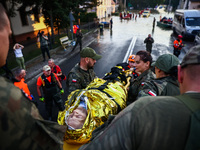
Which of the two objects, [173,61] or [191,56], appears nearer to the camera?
[191,56]

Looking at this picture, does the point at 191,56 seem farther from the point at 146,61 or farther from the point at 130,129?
the point at 146,61

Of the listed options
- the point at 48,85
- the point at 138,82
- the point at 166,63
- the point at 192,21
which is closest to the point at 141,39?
the point at 192,21

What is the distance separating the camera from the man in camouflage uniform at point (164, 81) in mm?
2123

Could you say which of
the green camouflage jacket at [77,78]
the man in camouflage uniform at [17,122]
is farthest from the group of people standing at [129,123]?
the green camouflage jacket at [77,78]

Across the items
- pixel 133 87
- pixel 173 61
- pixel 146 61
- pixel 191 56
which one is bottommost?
pixel 133 87

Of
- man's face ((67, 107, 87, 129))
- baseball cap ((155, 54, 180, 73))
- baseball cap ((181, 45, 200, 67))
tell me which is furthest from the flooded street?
baseball cap ((181, 45, 200, 67))

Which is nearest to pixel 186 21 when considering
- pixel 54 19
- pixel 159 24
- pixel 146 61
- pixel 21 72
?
pixel 159 24

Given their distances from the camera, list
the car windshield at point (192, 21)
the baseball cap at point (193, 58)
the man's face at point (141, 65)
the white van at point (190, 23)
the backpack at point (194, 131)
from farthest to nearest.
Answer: the car windshield at point (192, 21), the white van at point (190, 23), the man's face at point (141, 65), the baseball cap at point (193, 58), the backpack at point (194, 131)

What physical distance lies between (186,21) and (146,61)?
1635 cm

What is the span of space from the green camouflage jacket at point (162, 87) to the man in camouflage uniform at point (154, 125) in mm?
1149

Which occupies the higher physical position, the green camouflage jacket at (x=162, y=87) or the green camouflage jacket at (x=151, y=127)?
the green camouflage jacket at (x=151, y=127)

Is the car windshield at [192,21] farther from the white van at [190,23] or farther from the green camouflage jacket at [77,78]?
the green camouflage jacket at [77,78]

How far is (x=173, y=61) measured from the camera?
2314 mm

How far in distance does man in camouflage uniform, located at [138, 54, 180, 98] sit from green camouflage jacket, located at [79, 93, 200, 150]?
1.25 meters
